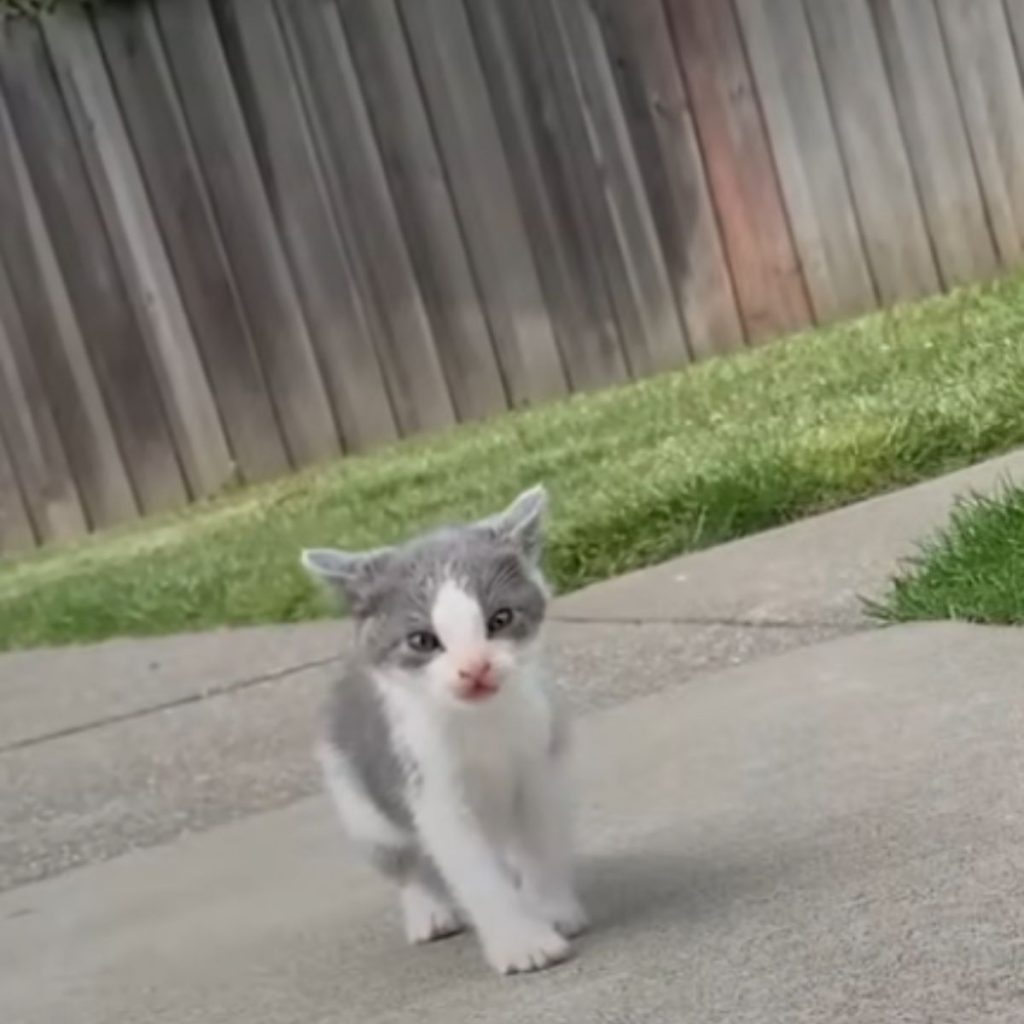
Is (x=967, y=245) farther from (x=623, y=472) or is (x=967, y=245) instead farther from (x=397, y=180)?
(x=623, y=472)

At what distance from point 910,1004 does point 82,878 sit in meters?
2.06

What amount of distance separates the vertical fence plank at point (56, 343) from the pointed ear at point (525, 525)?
19.1 ft

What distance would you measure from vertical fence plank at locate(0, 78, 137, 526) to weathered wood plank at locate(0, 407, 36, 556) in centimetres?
22

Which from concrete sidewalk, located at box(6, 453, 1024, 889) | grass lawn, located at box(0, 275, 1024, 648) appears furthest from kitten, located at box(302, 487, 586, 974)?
grass lawn, located at box(0, 275, 1024, 648)

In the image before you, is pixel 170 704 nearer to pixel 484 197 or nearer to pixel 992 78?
pixel 484 197

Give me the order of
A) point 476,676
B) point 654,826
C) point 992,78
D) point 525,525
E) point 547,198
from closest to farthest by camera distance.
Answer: point 476,676 → point 525,525 → point 654,826 → point 992,78 → point 547,198

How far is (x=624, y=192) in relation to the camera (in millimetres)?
8516

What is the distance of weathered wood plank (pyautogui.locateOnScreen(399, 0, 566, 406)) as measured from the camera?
8.52 meters

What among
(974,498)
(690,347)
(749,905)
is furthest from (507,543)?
(690,347)

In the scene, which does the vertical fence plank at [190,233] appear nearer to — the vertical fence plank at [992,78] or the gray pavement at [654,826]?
the vertical fence plank at [992,78]

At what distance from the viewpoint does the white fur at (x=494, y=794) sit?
2.89 metres

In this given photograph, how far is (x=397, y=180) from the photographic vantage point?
28.2ft

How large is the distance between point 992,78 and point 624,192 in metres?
1.31

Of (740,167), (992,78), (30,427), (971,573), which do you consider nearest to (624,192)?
(740,167)
